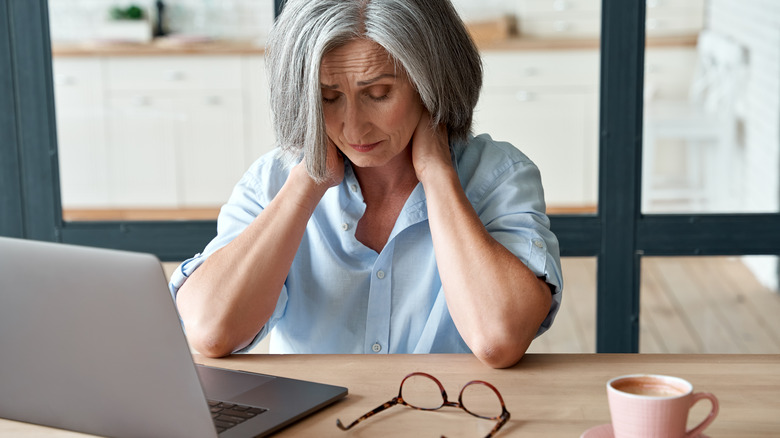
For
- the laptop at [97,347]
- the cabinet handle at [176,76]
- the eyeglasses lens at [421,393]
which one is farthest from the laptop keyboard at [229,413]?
the cabinet handle at [176,76]

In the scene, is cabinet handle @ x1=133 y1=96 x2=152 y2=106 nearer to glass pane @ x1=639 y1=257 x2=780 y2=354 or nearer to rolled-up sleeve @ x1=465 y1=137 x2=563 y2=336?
rolled-up sleeve @ x1=465 y1=137 x2=563 y2=336

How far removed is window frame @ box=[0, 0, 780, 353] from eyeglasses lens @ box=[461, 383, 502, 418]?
116 centimetres

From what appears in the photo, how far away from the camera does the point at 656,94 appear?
86.4 inches

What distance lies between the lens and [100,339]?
0.87 metres

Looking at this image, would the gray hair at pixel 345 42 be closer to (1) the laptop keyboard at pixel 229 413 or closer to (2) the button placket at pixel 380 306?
(2) the button placket at pixel 380 306

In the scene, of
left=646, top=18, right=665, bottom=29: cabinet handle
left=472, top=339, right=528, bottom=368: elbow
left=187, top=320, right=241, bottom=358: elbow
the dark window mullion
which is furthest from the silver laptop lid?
left=646, top=18, right=665, bottom=29: cabinet handle

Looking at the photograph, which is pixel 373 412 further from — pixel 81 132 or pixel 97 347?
pixel 81 132

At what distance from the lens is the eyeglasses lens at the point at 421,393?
3.44ft

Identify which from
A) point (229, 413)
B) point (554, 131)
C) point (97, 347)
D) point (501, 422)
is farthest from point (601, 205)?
point (97, 347)

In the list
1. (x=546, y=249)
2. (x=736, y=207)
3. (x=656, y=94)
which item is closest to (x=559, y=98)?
(x=656, y=94)

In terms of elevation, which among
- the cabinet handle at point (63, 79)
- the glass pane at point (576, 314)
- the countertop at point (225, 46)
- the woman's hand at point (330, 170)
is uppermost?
the countertop at point (225, 46)

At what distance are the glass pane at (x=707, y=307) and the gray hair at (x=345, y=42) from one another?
106 centimetres

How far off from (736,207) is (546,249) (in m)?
1.14

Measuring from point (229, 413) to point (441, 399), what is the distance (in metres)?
0.26
